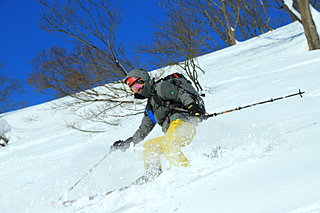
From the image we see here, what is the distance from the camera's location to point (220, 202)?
1731 millimetres

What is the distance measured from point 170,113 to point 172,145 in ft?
1.38

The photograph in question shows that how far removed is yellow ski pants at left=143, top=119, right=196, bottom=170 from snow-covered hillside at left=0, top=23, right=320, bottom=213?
0.15 meters

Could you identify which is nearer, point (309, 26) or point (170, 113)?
point (170, 113)

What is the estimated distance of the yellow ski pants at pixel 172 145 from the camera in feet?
10.2

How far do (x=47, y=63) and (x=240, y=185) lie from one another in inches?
266

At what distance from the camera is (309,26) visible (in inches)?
376

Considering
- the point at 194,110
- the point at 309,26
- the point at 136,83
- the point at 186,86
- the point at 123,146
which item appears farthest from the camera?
the point at 309,26

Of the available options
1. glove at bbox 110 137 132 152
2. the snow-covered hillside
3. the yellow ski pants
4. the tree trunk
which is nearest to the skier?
the yellow ski pants

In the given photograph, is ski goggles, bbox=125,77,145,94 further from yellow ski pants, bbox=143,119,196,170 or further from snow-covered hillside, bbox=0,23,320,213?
snow-covered hillside, bbox=0,23,320,213

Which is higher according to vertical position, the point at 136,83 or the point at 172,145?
the point at 136,83

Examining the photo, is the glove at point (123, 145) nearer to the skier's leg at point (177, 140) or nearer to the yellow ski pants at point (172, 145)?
the yellow ski pants at point (172, 145)

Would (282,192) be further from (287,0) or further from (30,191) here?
(287,0)

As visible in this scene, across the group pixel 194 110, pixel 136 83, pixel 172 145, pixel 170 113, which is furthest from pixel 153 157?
pixel 136 83

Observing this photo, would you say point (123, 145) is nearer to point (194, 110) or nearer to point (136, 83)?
point (136, 83)
